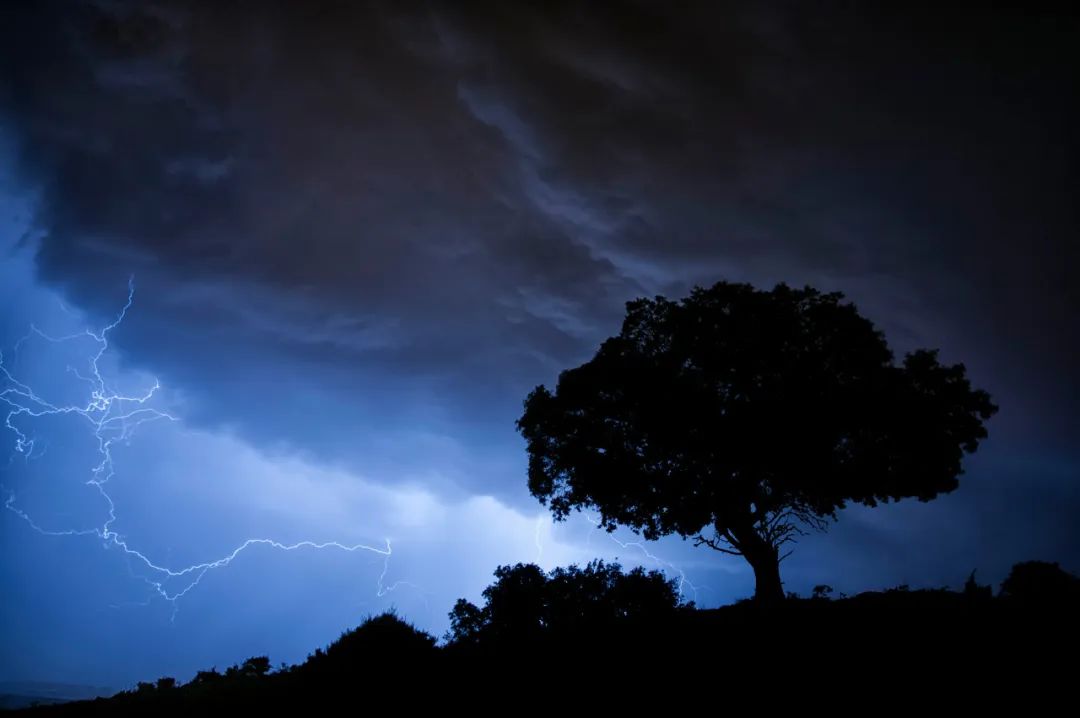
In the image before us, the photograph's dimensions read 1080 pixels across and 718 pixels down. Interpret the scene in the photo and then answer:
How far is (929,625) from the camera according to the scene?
10719 mm

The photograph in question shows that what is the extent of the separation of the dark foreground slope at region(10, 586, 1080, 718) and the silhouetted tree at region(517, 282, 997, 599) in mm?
7047

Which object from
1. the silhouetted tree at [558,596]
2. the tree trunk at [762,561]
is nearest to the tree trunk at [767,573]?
the tree trunk at [762,561]

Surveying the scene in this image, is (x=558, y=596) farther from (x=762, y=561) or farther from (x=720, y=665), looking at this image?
(x=720, y=665)

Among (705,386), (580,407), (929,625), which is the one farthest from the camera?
(580,407)

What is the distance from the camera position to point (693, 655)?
1091 cm

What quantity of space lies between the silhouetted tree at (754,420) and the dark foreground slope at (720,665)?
7047 millimetres

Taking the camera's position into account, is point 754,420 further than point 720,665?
Yes

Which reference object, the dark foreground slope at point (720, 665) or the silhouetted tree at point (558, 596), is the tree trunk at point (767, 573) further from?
the silhouetted tree at point (558, 596)

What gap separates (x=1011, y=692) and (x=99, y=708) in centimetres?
2173

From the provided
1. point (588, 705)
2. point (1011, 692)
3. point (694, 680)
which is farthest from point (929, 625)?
point (588, 705)

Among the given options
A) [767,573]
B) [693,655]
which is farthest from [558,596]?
[693,655]

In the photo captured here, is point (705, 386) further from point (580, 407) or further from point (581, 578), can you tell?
point (581, 578)

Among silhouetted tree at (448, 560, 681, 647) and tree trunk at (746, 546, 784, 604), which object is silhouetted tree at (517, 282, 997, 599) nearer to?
tree trunk at (746, 546, 784, 604)

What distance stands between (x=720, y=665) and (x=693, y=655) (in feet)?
3.45
